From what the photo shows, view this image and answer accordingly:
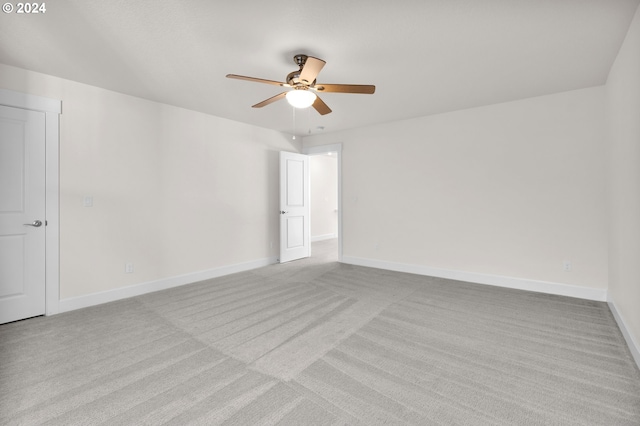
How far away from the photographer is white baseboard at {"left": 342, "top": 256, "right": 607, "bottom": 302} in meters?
3.52

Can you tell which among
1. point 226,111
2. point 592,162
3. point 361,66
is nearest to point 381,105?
point 361,66

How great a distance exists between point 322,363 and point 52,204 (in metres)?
3.29

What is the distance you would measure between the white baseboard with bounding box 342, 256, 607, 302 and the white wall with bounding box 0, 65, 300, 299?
2352 mm

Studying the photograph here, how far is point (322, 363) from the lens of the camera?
84.4 inches

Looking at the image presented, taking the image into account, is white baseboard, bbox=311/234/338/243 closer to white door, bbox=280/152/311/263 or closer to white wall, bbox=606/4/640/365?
white door, bbox=280/152/311/263

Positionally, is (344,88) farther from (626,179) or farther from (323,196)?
(323,196)

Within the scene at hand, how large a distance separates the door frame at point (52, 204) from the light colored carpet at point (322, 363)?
319 mm

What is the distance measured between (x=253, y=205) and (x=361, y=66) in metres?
3.15

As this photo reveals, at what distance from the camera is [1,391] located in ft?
6.02

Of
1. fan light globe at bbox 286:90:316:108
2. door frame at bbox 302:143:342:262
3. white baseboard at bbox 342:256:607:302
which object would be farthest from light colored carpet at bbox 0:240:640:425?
door frame at bbox 302:143:342:262

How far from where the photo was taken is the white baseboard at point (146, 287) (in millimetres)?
3274

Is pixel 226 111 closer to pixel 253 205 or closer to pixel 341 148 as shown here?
pixel 253 205

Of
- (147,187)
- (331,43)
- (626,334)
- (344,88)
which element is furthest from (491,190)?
(147,187)

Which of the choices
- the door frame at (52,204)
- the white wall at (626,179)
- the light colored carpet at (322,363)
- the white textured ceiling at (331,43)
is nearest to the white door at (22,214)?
the door frame at (52,204)
